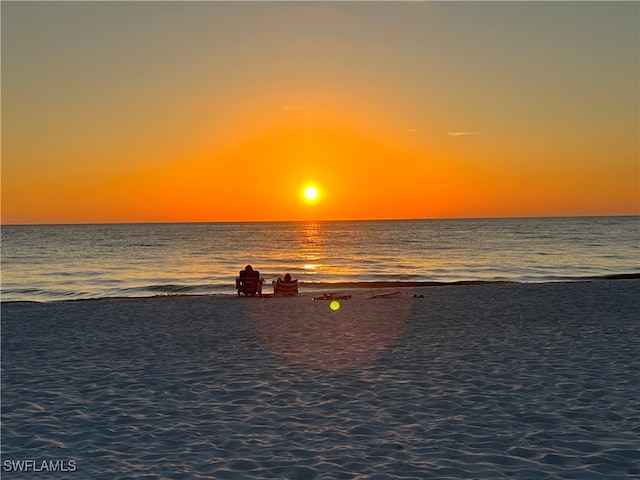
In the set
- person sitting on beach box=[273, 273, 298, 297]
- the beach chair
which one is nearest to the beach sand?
the beach chair

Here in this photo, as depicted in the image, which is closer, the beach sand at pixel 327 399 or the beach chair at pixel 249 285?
the beach sand at pixel 327 399

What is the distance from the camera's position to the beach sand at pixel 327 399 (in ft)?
22.3

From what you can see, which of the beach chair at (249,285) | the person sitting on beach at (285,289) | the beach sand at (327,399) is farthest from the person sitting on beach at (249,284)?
the beach sand at (327,399)

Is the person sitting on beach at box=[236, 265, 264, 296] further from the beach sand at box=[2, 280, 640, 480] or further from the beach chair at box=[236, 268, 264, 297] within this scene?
the beach sand at box=[2, 280, 640, 480]

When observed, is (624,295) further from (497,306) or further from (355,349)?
(355,349)

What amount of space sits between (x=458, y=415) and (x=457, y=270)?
4605cm

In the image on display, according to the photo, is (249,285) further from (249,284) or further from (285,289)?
(285,289)

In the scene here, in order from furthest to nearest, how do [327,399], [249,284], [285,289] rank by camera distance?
[285,289], [249,284], [327,399]

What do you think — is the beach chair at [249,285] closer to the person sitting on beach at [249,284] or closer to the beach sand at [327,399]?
the person sitting on beach at [249,284]

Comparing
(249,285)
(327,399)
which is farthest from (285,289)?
(327,399)

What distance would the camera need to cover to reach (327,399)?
30.3ft

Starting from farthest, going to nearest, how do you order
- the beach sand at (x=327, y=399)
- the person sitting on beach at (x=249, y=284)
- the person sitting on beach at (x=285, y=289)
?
the person sitting on beach at (x=285, y=289) → the person sitting on beach at (x=249, y=284) → the beach sand at (x=327, y=399)

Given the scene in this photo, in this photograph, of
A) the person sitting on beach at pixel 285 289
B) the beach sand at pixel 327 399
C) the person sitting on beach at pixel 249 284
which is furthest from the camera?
the person sitting on beach at pixel 285 289

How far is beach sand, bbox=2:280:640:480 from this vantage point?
6.79 metres
